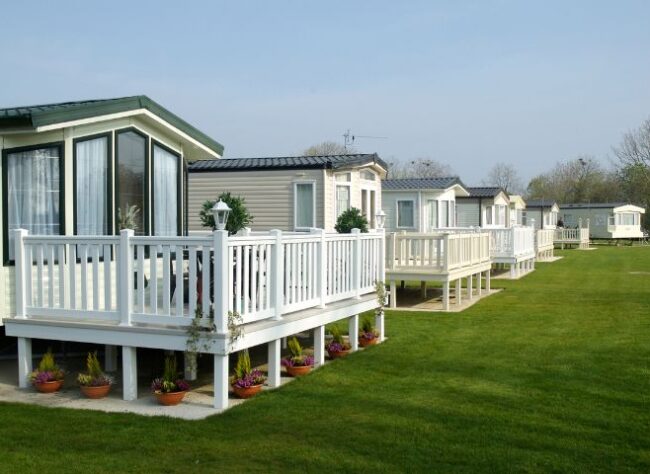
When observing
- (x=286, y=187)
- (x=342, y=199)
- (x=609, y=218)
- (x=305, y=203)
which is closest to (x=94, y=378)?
(x=305, y=203)

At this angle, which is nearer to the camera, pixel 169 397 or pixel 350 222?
pixel 169 397

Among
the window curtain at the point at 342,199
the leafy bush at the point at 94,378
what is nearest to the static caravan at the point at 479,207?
the window curtain at the point at 342,199

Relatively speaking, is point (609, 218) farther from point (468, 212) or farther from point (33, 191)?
point (33, 191)

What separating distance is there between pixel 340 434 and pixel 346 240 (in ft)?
12.5

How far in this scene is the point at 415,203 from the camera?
1003 inches

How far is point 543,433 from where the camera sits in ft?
18.4

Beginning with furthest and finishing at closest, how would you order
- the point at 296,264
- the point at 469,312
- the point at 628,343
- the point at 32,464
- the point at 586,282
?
1. the point at 586,282
2. the point at 469,312
3. the point at 628,343
4. the point at 296,264
5. the point at 32,464

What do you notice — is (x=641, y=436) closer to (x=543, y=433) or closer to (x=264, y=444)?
(x=543, y=433)

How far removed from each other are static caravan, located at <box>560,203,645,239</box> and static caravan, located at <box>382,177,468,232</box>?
30254 mm

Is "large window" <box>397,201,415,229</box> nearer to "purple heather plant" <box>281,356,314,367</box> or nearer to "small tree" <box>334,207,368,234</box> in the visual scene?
"small tree" <box>334,207,368,234</box>

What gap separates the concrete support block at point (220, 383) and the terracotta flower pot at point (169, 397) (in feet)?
1.08

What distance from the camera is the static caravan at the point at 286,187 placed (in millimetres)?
17562

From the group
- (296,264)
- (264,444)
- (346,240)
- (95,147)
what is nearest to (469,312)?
(346,240)

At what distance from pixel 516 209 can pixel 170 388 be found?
3624 cm
